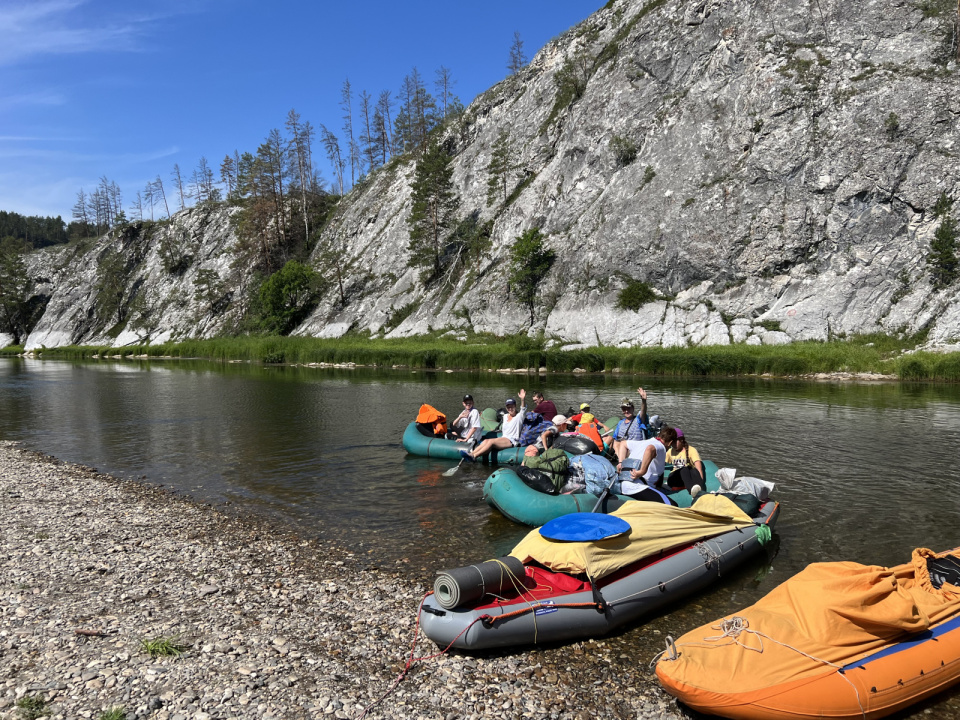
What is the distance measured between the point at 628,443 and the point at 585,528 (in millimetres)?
5204

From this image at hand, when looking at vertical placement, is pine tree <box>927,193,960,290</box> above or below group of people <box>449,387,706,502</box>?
above

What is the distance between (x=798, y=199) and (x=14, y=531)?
140 ft

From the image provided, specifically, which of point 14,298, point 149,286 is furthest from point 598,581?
point 14,298

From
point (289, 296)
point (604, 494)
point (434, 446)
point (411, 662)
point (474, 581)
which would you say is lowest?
point (411, 662)

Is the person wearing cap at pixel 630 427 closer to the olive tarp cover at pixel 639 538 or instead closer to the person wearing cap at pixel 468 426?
the person wearing cap at pixel 468 426

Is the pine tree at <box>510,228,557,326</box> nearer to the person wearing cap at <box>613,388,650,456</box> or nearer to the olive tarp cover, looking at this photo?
the person wearing cap at <box>613,388,650,456</box>

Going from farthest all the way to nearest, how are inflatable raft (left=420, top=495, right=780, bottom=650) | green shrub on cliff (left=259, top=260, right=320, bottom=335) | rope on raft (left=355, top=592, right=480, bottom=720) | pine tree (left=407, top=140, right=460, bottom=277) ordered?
green shrub on cliff (left=259, top=260, right=320, bottom=335) → pine tree (left=407, top=140, right=460, bottom=277) → inflatable raft (left=420, top=495, right=780, bottom=650) → rope on raft (left=355, top=592, right=480, bottom=720)

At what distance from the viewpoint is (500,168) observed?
58.2m

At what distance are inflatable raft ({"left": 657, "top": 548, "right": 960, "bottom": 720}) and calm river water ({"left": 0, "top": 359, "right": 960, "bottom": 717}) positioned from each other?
0.60m

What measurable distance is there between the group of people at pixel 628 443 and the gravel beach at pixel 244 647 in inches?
178

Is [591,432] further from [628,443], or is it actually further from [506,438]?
[506,438]

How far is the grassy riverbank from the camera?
32.6 m

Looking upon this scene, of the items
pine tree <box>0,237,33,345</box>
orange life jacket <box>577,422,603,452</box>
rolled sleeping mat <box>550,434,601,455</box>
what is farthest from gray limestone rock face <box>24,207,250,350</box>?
rolled sleeping mat <box>550,434,601,455</box>

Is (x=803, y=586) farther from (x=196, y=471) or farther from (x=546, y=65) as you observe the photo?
(x=546, y=65)
